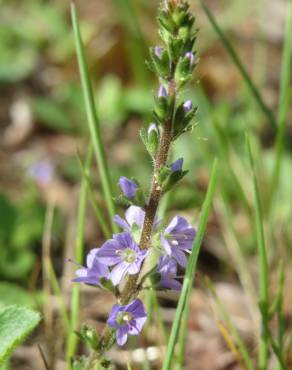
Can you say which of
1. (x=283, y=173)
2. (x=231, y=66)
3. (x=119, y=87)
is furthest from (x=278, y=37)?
(x=283, y=173)

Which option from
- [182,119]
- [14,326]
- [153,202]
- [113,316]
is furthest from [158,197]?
[14,326]

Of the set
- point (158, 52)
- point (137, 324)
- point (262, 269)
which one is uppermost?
point (158, 52)

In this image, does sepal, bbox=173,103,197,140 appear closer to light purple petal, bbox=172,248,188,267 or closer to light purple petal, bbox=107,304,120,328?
light purple petal, bbox=172,248,188,267

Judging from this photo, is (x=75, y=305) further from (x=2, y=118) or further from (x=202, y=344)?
(x=2, y=118)

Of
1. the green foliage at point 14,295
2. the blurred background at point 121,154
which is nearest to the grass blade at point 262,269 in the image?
the blurred background at point 121,154

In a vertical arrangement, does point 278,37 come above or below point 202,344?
above

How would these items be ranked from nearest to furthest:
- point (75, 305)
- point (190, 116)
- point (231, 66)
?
point (190, 116) → point (75, 305) → point (231, 66)

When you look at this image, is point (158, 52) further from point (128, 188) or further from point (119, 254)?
point (119, 254)
